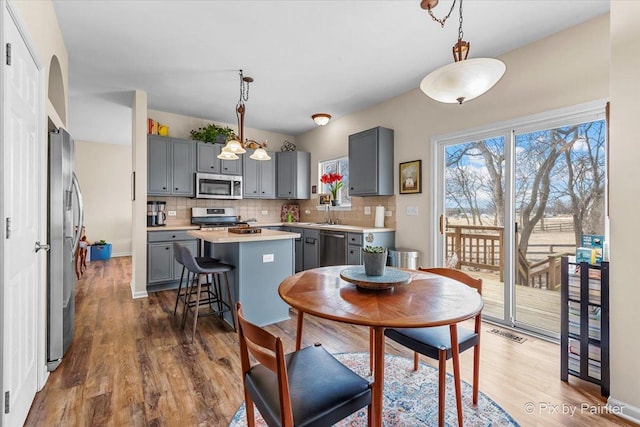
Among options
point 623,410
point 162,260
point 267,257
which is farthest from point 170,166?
point 623,410

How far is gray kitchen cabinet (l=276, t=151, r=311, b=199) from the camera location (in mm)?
5719

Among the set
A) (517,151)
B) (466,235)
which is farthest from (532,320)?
(517,151)

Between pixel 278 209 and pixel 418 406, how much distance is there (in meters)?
4.80

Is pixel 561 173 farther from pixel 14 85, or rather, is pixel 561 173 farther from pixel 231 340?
pixel 14 85

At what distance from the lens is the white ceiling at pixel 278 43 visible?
7.86 ft

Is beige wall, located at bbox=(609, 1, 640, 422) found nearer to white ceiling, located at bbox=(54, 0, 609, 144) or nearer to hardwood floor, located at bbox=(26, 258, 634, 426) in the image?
hardwood floor, located at bbox=(26, 258, 634, 426)

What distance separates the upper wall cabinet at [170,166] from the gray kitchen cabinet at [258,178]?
92 centimetres

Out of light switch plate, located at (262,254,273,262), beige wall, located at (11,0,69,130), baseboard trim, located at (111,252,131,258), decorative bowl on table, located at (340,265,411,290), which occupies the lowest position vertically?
baseboard trim, located at (111,252,131,258)

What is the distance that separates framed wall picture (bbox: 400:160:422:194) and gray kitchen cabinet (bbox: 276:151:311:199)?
2168mm

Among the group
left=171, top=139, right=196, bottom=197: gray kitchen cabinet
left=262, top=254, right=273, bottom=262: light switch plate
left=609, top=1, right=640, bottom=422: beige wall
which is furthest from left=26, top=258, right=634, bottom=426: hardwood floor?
left=171, top=139, right=196, bottom=197: gray kitchen cabinet

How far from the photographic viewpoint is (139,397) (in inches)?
75.2

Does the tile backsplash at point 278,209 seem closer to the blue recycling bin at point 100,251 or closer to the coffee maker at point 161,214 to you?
the coffee maker at point 161,214

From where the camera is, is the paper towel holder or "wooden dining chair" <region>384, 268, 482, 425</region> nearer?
"wooden dining chair" <region>384, 268, 482, 425</region>

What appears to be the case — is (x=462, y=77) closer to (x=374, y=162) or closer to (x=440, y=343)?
(x=440, y=343)
